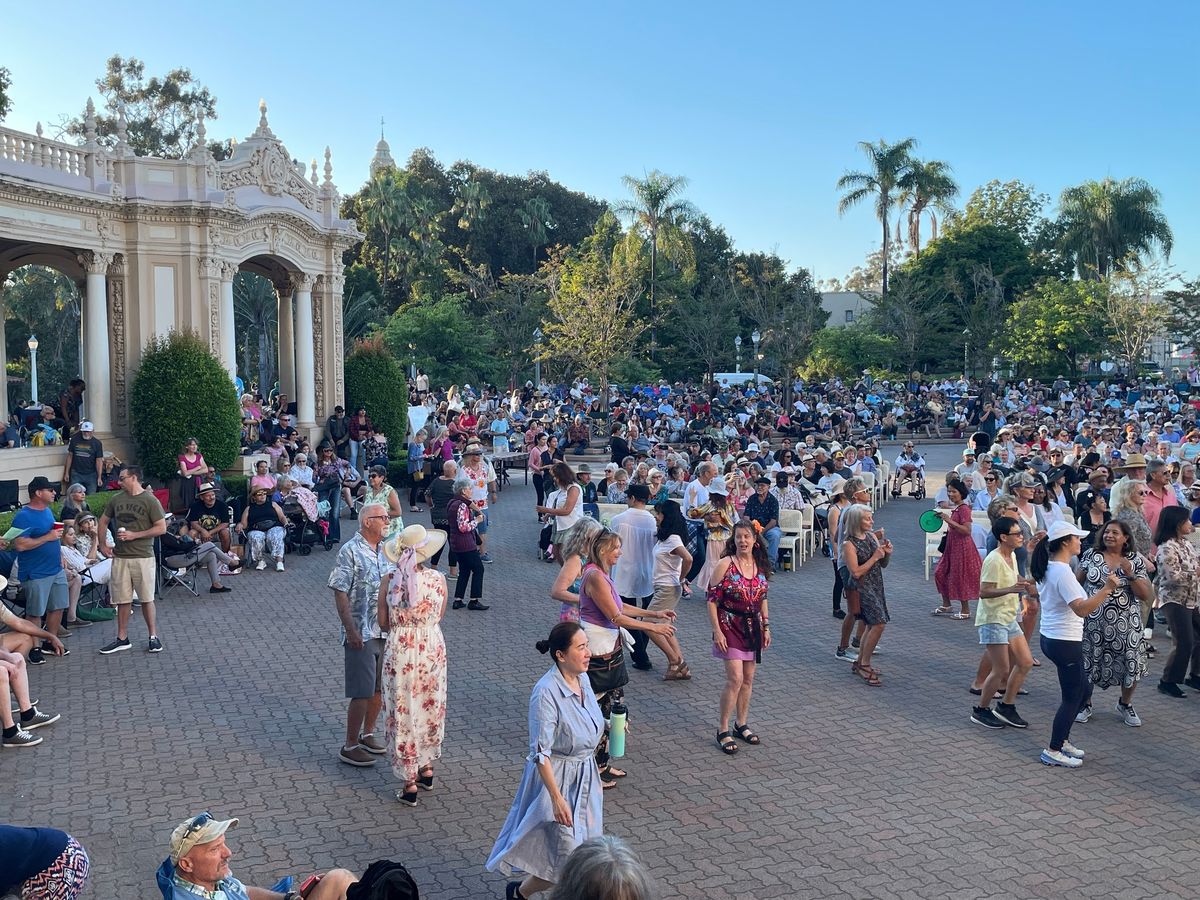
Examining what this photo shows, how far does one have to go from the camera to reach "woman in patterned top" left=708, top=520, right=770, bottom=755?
25.5ft

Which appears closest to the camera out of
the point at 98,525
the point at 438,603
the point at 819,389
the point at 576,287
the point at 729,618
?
the point at 438,603

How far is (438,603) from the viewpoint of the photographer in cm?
688

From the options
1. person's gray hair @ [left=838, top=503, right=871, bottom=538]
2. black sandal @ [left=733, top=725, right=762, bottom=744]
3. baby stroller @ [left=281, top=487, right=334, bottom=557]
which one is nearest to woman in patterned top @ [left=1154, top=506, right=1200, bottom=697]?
person's gray hair @ [left=838, top=503, right=871, bottom=538]

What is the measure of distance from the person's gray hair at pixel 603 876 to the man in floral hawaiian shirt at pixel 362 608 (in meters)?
4.00

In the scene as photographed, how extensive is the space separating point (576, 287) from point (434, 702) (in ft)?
117

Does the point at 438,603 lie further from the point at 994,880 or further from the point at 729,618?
the point at 994,880

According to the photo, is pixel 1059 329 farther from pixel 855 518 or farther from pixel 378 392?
pixel 855 518

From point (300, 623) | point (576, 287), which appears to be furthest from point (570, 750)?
point (576, 287)

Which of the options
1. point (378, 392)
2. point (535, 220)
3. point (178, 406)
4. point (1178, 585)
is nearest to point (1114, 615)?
point (1178, 585)

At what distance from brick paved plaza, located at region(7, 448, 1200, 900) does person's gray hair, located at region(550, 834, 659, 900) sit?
2.60 metres

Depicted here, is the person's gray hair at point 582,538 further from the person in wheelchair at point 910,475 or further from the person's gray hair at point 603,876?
the person in wheelchair at point 910,475

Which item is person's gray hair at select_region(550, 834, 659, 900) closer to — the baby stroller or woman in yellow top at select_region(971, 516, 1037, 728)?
woman in yellow top at select_region(971, 516, 1037, 728)

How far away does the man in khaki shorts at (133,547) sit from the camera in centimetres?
1018

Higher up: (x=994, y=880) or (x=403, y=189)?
(x=403, y=189)
